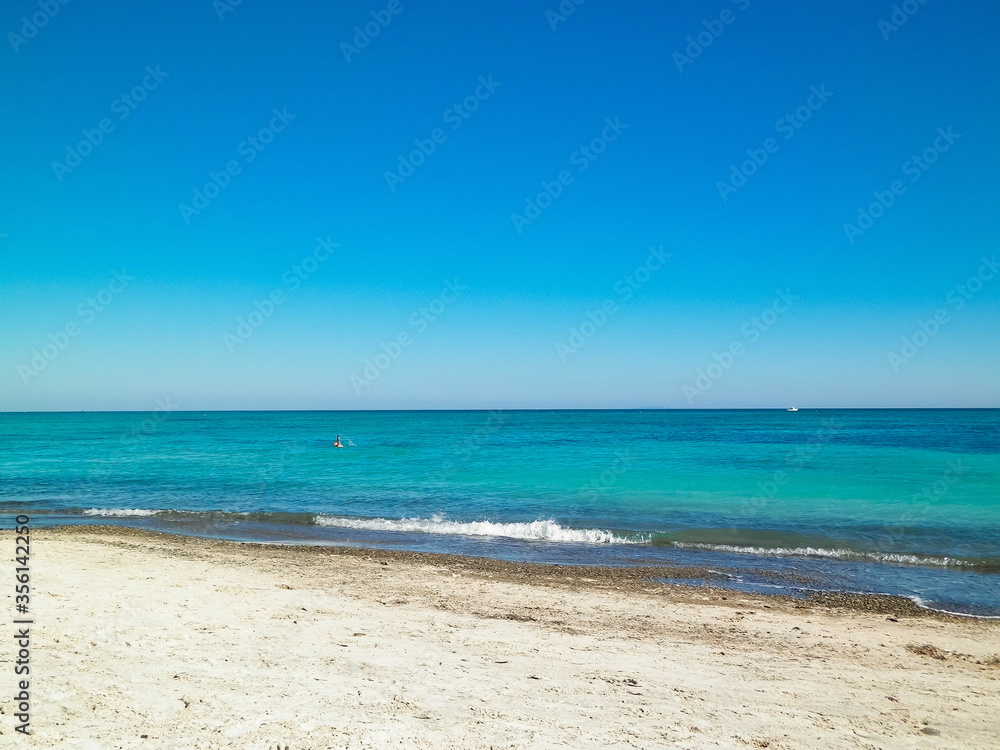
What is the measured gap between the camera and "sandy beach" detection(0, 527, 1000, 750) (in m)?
5.12

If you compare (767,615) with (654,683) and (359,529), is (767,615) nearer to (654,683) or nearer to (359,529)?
(654,683)

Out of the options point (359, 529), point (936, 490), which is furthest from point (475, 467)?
point (936, 490)

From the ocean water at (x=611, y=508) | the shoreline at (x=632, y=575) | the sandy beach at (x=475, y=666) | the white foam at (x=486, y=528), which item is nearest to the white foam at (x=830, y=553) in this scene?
the ocean water at (x=611, y=508)

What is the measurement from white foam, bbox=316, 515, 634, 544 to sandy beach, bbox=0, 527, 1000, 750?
4491mm

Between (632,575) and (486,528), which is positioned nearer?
(632,575)

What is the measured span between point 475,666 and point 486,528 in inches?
379

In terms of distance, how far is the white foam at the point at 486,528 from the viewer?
15.3 m

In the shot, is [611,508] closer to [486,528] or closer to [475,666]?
[486,528]

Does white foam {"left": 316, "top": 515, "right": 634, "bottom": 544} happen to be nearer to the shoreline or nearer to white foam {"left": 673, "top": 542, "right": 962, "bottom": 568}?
white foam {"left": 673, "top": 542, "right": 962, "bottom": 568}

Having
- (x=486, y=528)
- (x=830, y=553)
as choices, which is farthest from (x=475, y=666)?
(x=830, y=553)

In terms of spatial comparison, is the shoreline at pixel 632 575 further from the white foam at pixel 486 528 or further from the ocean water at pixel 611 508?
the white foam at pixel 486 528

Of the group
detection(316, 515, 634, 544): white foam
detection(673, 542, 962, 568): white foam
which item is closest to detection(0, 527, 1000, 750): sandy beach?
detection(673, 542, 962, 568): white foam

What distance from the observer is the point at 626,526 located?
16297 mm

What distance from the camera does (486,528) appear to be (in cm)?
1625
